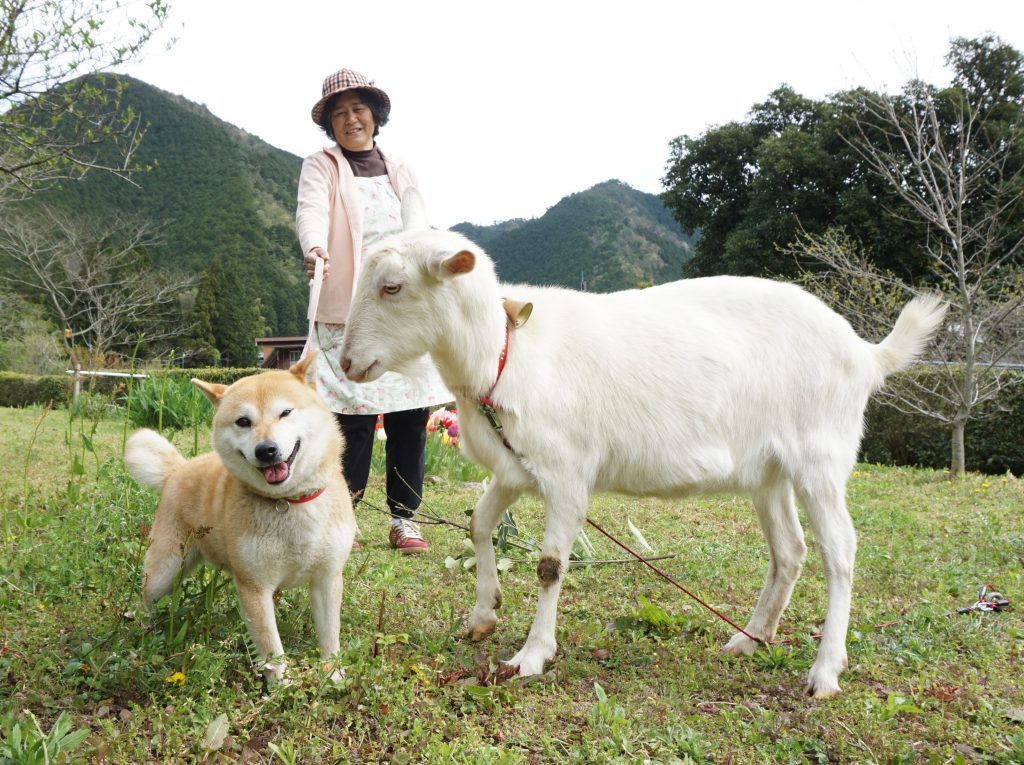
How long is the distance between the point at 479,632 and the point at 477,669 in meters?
0.42

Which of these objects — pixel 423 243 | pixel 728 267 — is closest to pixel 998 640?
pixel 423 243

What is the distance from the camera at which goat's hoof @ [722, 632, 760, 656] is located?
326cm

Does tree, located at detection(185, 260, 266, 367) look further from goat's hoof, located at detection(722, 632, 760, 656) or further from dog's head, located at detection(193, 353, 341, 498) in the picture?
goat's hoof, located at detection(722, 632, 760, 656)

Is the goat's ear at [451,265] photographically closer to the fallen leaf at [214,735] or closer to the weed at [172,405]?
the fallen leaf at [214,735]

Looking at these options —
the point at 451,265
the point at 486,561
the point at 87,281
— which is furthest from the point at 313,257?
the point at 87,281

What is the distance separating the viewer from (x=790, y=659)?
3141mm

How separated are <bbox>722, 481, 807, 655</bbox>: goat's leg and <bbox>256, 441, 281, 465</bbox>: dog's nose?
2.16m

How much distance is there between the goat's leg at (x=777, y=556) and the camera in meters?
3.35

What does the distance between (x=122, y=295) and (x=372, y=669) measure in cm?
3363

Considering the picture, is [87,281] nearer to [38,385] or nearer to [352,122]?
[38,385]

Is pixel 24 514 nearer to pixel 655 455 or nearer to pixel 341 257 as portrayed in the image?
pixel 341 257

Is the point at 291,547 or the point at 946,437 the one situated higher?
the point at 291,547

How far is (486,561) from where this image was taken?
3.27m

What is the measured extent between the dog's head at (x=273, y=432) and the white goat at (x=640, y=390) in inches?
9.4
